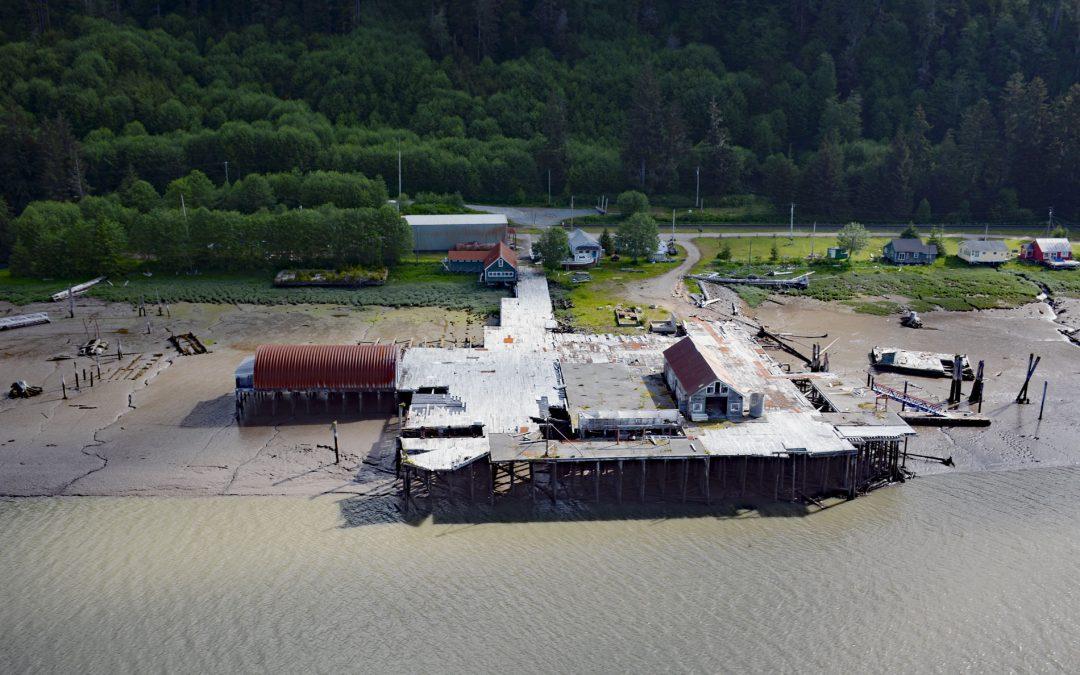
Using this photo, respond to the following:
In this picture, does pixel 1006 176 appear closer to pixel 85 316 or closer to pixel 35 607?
pixel 85 316

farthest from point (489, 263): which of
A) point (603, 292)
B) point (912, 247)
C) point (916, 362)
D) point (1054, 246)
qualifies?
point (1054, 246)

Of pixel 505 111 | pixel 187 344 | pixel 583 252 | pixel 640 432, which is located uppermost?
pixel 505 111

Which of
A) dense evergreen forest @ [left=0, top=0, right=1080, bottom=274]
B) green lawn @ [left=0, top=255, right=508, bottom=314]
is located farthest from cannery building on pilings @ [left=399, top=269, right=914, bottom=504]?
dense evergreen forest @ [left=0, top=0, right=1080, bottom=274]

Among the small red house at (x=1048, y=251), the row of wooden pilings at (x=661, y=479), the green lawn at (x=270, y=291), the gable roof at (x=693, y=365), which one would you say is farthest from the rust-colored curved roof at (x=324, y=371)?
the small red house at (x=1048, y=251)

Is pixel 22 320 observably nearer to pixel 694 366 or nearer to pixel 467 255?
pixel 467 255

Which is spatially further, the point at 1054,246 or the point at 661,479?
the point at 1054,246

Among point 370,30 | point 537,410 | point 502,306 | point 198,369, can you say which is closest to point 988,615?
point 537,410
